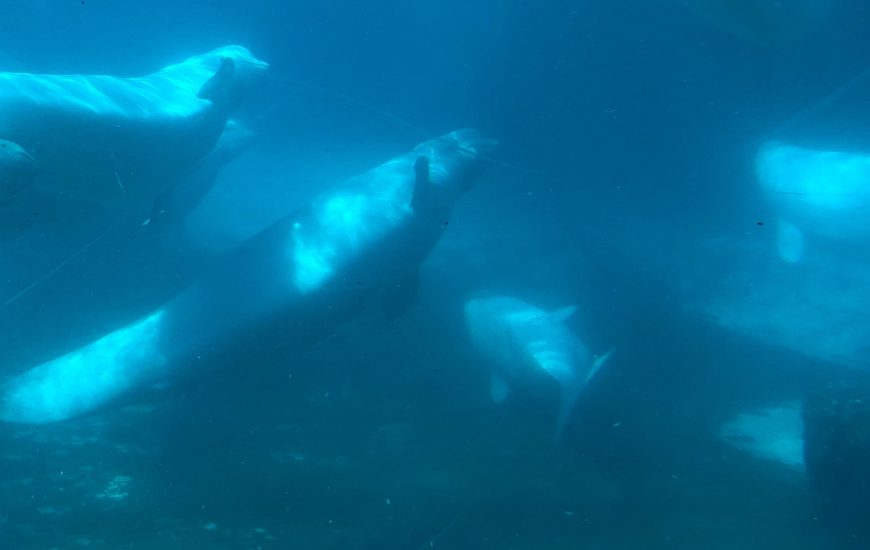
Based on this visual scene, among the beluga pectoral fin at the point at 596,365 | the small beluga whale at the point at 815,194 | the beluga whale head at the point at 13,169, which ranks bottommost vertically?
the beluga pectoral fin at the point at 596,365

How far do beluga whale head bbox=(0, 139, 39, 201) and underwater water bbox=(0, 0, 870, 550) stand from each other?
6 cm

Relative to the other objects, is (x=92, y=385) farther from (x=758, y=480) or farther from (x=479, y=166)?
(x=758, y=480)

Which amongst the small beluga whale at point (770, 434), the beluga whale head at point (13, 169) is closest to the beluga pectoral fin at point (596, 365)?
the small beluga whale at point (770, 434)

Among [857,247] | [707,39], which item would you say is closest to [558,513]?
[857,247]

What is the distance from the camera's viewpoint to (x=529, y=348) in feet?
28.2

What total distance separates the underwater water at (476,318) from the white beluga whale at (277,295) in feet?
0.13

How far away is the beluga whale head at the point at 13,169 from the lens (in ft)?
21.6

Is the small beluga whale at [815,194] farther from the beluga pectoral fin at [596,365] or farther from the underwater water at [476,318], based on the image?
the beluga pectoral fin at [596,365]

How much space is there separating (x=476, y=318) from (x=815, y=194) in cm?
937

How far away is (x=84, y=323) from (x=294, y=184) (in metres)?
17.1

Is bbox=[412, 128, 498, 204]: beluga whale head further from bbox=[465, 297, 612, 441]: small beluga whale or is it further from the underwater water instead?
bbox=[465, 297, 612, 441]: small beluga whale

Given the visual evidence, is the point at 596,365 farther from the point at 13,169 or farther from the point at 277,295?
the point at 13,169

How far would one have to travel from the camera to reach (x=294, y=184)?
24.8 meters

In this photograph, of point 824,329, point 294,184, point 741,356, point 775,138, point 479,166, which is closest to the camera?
point 741,356
